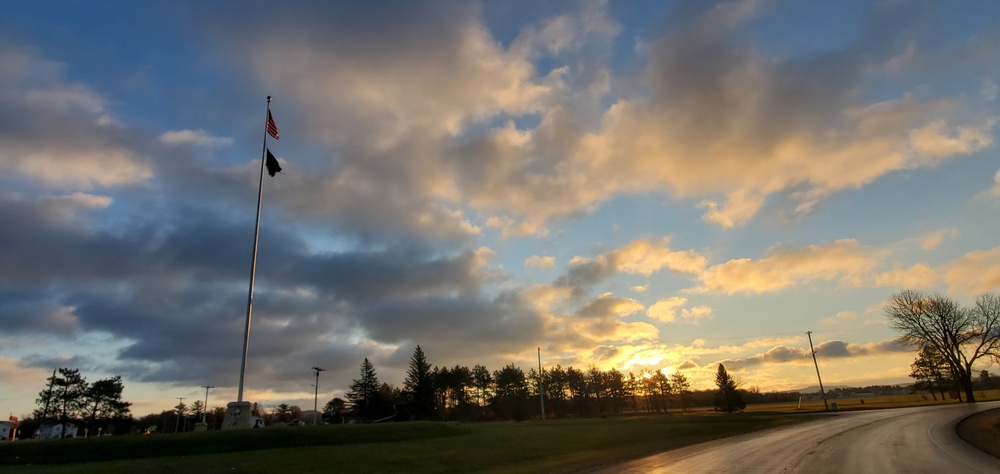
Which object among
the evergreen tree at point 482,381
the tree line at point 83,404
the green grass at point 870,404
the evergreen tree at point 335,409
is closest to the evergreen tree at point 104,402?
the tree line at point 83,404

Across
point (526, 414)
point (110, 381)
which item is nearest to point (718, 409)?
point (526, 414)

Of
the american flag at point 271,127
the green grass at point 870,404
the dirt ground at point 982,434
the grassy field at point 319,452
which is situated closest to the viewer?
the grassy field at point 319,452

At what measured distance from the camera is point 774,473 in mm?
17922

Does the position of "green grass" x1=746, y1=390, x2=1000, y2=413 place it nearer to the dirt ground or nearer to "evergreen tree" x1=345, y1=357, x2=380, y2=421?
the dirt ground

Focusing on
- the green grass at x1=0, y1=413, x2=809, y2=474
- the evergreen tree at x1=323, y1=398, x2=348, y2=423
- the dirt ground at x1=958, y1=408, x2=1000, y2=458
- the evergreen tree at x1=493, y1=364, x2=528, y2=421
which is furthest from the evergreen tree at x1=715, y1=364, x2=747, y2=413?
the evergreen tree at x1=323, y1=398, x2=348, y2=423

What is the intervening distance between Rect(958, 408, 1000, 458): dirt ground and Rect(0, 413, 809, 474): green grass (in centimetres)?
1475

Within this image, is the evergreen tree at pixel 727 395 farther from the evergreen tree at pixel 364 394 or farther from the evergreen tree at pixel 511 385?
the evergreen tree at pixel 364 394

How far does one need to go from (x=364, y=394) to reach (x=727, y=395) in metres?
77.5

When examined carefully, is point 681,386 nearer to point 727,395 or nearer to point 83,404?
point 727,395

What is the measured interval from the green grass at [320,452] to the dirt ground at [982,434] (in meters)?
14.7

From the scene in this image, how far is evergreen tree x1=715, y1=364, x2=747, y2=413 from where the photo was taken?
94.2 metres

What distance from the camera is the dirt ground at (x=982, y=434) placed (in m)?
24.2

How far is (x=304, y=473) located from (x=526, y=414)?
3967 inches

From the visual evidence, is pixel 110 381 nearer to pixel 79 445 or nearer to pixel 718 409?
pixel 79 445
